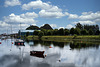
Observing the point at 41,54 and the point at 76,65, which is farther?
the point at 41,54

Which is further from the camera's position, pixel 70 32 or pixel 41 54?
pixel 70 32

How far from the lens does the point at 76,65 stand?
35.7m

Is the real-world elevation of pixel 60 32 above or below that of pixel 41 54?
above

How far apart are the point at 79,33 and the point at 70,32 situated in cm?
1330

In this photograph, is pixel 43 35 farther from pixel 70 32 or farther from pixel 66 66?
pixel 66 66

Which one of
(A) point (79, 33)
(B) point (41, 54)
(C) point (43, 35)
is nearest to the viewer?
(B) point (41, 54)

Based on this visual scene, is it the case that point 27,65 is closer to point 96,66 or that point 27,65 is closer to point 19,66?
point 19,66

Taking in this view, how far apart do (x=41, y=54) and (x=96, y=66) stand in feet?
71.2

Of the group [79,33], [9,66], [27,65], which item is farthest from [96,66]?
[79,33]

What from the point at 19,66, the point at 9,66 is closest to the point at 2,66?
the point at 9,66

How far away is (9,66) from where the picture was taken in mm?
34594

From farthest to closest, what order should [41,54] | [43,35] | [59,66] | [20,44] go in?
[43,35] → [20,44] → [41,54] → [59,66]

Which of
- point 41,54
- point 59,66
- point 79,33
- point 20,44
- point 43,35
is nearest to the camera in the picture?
point 59,66

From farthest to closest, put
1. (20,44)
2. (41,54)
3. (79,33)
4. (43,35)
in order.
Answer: (43,35)
(79,33)
(20,44)
(41,54)
